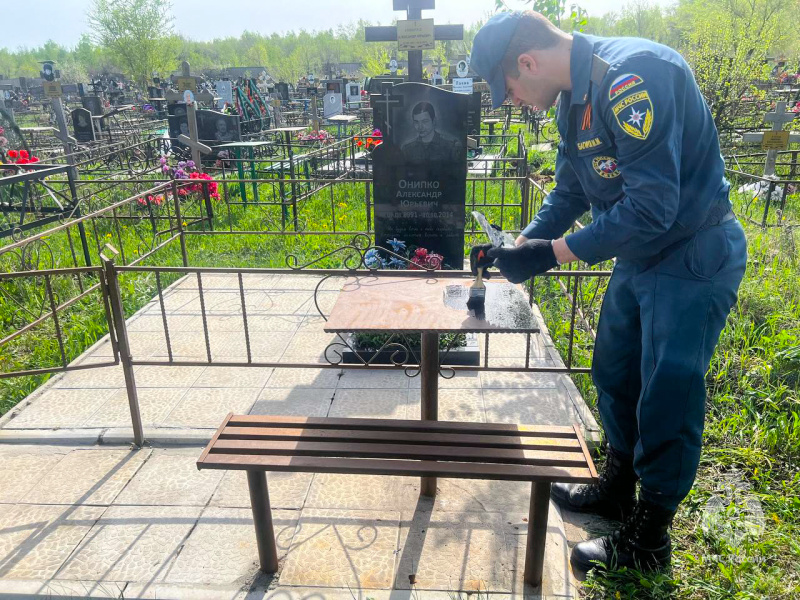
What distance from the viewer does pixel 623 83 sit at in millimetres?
1915

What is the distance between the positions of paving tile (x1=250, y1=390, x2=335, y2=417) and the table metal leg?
1184 mm

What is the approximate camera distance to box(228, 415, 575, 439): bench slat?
2438 mm

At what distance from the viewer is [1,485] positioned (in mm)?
3059

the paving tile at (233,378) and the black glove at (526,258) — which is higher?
the black glove at (526,258)

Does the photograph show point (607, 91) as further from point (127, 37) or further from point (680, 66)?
point (127, 37)

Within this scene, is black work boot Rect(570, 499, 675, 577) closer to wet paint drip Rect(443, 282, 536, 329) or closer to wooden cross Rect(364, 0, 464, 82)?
wet paint drip Rect(443, 282, 536, 329)

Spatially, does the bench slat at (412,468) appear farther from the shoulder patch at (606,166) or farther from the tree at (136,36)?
the tree at (136,36)

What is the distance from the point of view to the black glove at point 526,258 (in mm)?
2201

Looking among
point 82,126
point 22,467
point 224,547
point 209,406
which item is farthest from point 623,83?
point 82,126

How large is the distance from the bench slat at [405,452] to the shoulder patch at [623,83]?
4.40 ft

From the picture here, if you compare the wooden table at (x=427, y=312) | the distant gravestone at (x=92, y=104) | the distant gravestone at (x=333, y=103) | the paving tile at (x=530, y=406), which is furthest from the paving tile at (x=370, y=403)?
the distant gravestone at (x=92, y=104)

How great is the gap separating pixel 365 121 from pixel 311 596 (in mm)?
19244

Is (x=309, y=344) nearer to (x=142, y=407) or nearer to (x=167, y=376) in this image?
(x=167, y=376)

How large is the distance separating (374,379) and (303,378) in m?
0.52
